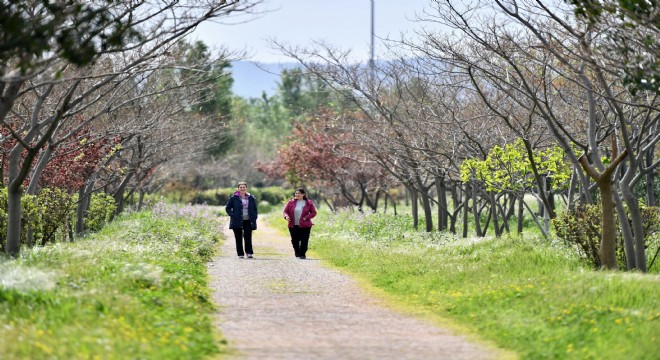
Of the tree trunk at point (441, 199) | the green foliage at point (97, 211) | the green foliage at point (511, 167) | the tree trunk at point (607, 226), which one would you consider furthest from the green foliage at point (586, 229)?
the green foliage at point (97, 211)

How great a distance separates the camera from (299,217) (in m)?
20.6

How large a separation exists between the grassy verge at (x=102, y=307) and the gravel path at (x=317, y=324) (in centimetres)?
34

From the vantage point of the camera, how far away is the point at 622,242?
15.9 metres

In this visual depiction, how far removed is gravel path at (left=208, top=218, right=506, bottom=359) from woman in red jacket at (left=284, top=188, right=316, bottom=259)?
4796 mm

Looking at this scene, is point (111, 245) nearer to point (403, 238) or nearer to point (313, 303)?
point (313, 303)

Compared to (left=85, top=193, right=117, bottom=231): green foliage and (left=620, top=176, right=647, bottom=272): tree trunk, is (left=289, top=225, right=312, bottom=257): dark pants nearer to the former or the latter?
(left=620, top=176, right=647, bottom=272): tree trunk

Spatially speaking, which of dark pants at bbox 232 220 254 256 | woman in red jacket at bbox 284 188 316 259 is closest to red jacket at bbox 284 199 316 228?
woman in red jacket at bbox 284 188 316 259

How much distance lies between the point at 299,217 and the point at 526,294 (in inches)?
385

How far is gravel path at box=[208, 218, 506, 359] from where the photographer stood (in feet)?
28.0

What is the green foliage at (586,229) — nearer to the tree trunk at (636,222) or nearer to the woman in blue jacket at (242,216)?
the tree trunk at (636,222)

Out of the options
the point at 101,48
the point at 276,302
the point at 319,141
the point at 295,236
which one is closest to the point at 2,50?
the point at 101,48

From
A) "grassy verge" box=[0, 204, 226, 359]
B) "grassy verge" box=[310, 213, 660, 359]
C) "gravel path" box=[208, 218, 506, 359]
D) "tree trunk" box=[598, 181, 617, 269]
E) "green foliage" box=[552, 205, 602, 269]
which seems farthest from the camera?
"green foliage" box=[552, 205, 602, 269]

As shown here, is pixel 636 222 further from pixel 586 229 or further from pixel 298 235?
pixel 298 235

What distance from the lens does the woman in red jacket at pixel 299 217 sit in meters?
20.6
